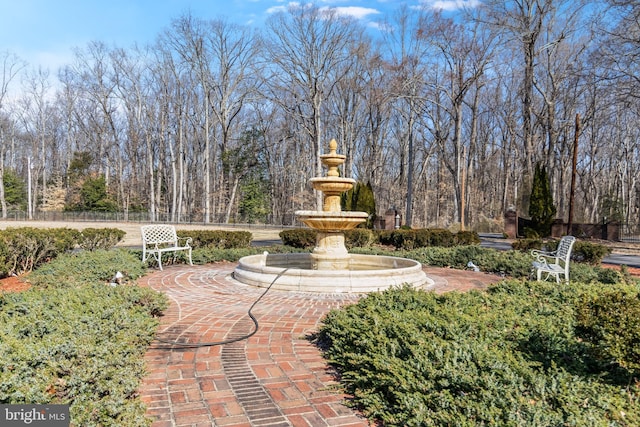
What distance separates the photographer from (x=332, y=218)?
25.0 feet

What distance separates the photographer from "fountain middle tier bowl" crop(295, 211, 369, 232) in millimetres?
7535

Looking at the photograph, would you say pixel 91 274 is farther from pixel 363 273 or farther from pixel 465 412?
pixel 465 412

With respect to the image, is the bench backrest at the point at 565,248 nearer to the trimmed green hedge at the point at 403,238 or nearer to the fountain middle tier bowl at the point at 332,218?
the fountain middle tier bowl at the point at 332,218

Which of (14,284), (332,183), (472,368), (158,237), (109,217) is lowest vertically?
(14,284)

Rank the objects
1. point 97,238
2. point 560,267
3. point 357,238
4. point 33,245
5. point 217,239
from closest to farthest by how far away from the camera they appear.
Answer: point 560,267
point 33,245
point 97,238
point 217,239
point 357,238

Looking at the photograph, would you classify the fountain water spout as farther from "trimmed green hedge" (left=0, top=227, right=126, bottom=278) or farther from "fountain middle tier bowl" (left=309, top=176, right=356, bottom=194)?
"trimmed green hedge" (left=0, top=227, right=126, bottom=278)

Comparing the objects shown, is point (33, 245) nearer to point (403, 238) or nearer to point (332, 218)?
point (332, 218)

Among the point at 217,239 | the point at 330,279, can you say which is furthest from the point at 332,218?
the point at 217,239

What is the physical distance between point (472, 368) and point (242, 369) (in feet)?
6.16

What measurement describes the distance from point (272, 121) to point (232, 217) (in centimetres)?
1035

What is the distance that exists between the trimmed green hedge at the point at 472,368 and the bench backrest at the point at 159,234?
246 inches

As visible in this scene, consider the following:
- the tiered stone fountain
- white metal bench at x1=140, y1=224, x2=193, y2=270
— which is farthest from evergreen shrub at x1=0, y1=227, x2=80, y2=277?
the tiered stone fountain

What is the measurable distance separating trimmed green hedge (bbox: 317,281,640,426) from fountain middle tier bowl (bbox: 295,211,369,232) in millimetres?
3232

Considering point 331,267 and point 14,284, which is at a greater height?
point 331,267
